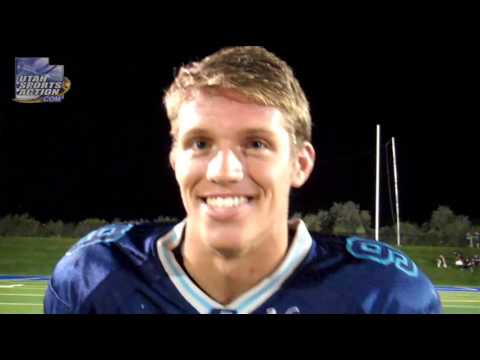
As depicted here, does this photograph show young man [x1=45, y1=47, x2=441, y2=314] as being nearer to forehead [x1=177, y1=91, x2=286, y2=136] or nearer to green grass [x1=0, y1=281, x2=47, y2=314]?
forehead [x1=177, y1=91, x2=286, y2=136]

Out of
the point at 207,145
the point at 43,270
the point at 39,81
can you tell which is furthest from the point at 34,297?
the point at 207,145

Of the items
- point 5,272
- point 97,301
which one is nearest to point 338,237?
point 97,301

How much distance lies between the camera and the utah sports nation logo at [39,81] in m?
3.04

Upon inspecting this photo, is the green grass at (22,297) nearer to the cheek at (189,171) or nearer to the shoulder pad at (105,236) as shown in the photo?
the shoulder pad at (105,236)

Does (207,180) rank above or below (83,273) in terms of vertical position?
above

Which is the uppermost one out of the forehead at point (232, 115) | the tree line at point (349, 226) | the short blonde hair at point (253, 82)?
the short blonde hair at point (253, 82)

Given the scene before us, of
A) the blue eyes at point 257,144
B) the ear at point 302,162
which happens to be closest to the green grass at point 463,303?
the ear at point 302,162

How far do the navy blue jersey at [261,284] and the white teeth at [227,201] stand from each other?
251 mm

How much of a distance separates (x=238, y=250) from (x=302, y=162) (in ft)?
1.40

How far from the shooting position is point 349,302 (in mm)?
2199

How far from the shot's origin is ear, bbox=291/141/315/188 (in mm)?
2281
